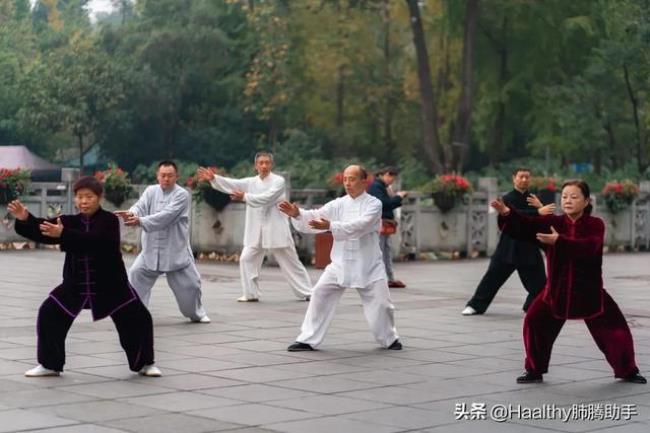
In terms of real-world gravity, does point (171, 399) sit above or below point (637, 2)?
below

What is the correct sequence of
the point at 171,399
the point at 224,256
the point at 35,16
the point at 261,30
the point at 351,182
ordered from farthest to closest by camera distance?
the point at 35,16, the point at 261,30, the point at 224,256, the point at 351,182, the point at 171,399

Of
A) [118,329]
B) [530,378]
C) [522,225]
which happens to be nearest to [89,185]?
[118,329]

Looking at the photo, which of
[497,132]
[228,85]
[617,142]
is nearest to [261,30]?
[228,85]

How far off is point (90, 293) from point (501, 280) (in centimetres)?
637

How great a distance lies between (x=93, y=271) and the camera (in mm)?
9562

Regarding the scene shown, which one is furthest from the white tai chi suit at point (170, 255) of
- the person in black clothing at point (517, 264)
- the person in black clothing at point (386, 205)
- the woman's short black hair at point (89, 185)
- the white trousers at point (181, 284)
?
the person in black clothing at point (386, 205)

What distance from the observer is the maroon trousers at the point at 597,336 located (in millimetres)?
9594

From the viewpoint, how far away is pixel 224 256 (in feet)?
78.4

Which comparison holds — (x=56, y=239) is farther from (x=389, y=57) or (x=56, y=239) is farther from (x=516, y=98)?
(x=389, y=57)

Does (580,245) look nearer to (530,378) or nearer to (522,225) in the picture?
(522,225)

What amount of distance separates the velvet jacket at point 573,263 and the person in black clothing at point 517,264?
15.5 feet

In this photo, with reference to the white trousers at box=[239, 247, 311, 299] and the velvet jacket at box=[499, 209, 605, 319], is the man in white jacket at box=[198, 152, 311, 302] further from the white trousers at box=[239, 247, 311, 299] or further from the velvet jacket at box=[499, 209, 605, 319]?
the velvet jacket at box=[499, 209, 605, 319]

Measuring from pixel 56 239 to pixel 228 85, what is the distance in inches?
1743

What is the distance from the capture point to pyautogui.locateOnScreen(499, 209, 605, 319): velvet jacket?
9.51 m
